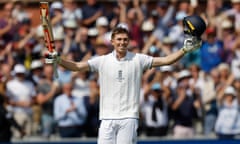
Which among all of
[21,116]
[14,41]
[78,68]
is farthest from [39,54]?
[78,68]

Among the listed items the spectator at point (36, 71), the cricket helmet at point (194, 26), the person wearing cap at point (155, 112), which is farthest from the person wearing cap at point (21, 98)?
the cricket helmet at point (194, 26)

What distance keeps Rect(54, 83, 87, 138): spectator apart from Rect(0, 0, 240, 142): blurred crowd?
2cm

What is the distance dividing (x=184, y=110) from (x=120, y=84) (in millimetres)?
5431

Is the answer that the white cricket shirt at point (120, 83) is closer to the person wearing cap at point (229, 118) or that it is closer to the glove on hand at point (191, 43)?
the glove on hand at point (191, 43)

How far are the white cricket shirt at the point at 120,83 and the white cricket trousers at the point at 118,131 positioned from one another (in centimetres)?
7

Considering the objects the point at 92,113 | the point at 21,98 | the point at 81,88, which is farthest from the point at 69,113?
the point at 21,98

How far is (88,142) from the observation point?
14.4 meters

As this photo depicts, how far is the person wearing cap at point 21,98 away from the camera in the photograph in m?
15.9

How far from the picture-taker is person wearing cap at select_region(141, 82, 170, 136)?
51.2 feet

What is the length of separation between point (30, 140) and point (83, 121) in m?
1.18

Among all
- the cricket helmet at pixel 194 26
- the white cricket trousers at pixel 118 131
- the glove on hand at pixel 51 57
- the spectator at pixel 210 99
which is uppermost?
the cricket helmet at pixel 194 26

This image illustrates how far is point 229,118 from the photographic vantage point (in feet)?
50.7

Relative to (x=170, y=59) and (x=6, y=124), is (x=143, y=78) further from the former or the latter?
(x=170, y=59)

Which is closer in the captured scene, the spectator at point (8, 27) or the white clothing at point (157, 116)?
the white clothing at point (157, 116)
